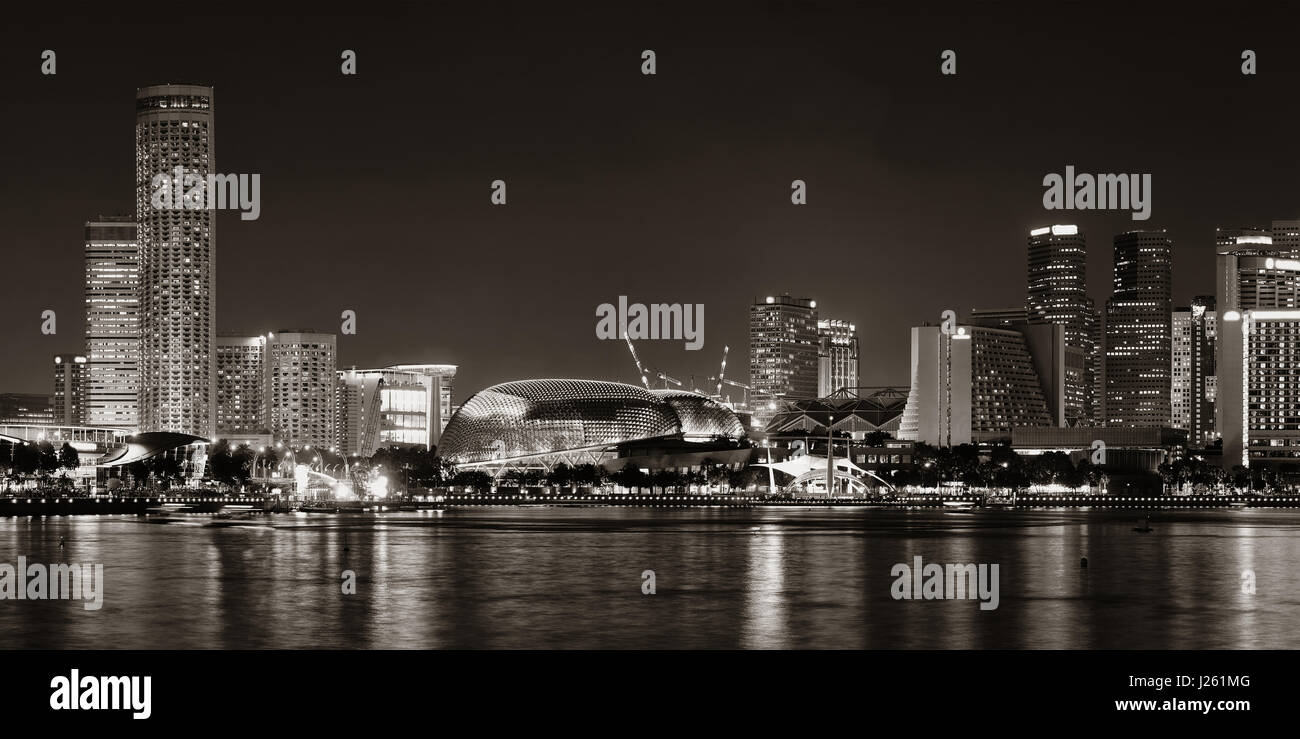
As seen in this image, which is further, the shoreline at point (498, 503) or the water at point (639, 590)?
the shoreline at point (498, 503)

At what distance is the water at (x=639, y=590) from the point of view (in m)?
42.8

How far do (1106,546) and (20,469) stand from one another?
5347 inches

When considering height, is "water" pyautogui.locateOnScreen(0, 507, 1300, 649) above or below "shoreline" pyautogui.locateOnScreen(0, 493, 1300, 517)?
above

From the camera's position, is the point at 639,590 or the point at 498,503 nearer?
the point at 639,590

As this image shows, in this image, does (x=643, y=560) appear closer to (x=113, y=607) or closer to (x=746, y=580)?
(x=746, y=580)

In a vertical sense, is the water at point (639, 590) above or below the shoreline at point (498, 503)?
above

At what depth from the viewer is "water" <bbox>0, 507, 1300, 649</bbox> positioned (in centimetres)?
4275

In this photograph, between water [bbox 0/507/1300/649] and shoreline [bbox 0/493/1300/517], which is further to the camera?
shoreline [bbox 0/493/1300/517]

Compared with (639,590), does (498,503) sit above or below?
below

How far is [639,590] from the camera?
182 feet
